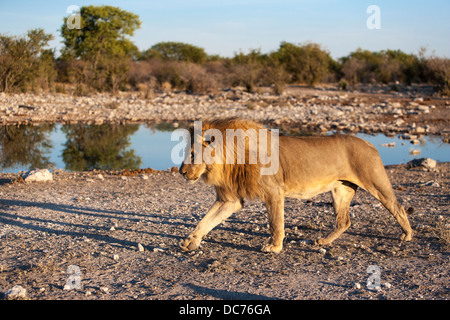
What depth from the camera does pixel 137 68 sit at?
44.5 m

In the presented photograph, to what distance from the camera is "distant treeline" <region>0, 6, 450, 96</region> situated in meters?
32.6

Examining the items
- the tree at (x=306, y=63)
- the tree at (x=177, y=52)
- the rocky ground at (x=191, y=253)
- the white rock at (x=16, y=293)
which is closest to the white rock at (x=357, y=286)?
the rocky ground at (x=191, y=253)

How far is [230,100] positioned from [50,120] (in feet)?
36.2

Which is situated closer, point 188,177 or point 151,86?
point 188,177

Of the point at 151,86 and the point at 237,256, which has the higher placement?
the point at 151,86

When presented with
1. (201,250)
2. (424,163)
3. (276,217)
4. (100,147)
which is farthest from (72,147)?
(276,217)

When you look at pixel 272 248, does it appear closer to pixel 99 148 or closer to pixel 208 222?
pixel 208 222

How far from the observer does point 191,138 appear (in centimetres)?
613

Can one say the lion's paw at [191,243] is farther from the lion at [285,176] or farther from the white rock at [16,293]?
the white rock at [16,293]

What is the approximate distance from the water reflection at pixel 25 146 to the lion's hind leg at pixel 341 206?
1019 centimetres

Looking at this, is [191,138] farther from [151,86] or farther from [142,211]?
[151,86]

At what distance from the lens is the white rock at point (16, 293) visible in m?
4.78

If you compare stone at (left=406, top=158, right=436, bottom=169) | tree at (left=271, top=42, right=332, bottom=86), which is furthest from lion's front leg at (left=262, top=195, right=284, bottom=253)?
tree at (left=271, top=42, right=332, bottom=86)
